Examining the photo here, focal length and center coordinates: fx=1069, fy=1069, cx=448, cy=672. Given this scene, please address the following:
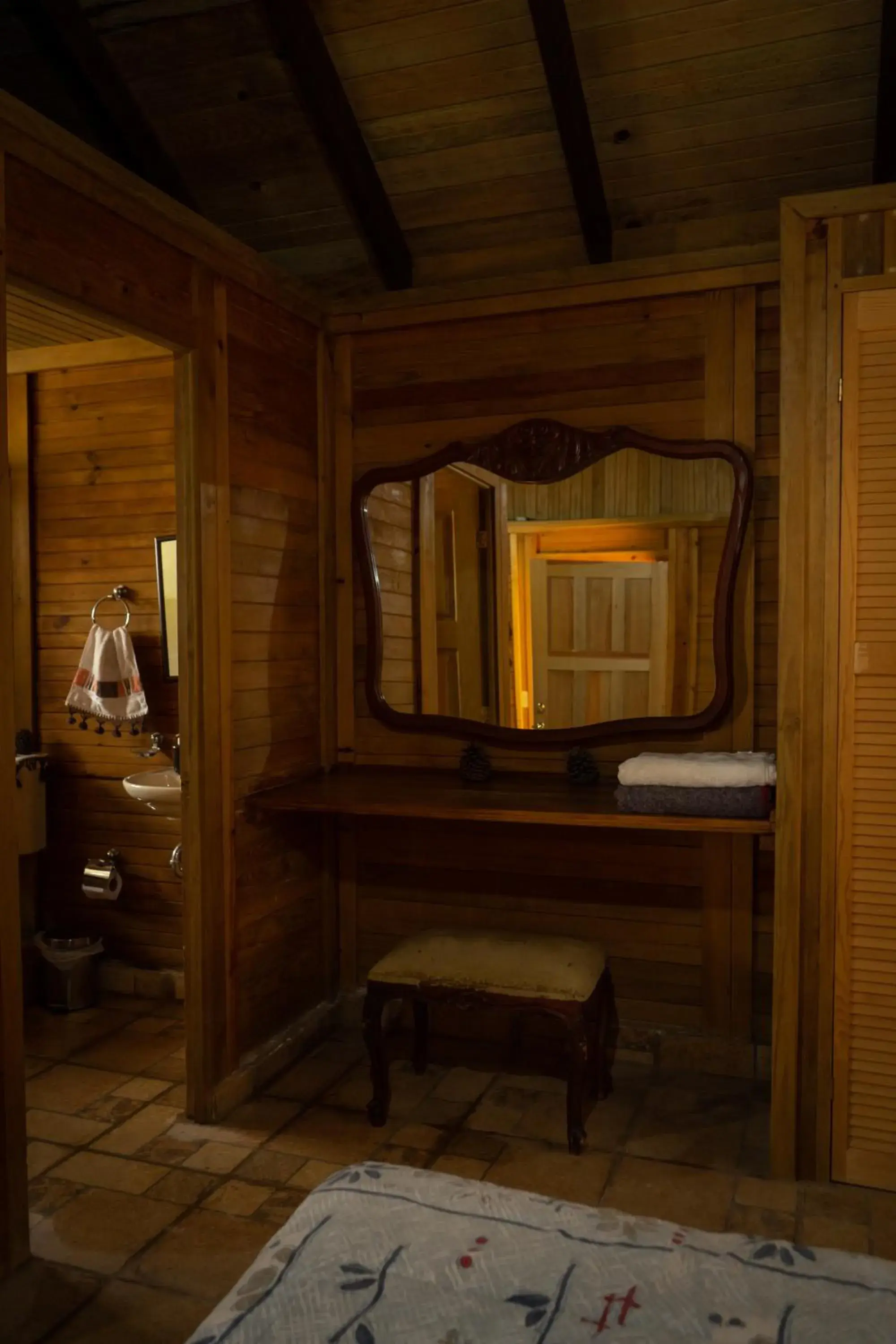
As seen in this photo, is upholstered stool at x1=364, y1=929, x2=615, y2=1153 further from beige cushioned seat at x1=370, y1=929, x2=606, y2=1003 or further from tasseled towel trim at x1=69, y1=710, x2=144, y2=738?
tasseled towel trim at x1=69, y1=710, x2=144, y2=738

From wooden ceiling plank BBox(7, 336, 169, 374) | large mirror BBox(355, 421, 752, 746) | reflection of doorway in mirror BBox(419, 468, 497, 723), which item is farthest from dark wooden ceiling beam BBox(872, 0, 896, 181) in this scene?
wooden ceiling plank BBox(7, 336, 169, 374)

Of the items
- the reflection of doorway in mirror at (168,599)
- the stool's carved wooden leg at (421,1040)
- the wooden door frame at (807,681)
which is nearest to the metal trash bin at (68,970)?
the reflection of doorway in mirror at (168,599)

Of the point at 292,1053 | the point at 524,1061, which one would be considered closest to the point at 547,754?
the point at 524,1061

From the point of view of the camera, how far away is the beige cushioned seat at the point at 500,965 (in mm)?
2828

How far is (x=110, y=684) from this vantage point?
3.85m

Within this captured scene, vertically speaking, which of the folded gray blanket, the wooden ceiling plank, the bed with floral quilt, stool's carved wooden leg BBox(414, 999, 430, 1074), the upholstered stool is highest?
the wooden ceiling plank

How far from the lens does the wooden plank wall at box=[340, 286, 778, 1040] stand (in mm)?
3217

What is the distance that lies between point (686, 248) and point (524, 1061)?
8.58 feet

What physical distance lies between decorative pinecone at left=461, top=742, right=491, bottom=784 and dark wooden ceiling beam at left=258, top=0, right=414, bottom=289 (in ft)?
5.29

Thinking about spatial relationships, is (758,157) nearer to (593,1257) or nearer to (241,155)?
(241,155)

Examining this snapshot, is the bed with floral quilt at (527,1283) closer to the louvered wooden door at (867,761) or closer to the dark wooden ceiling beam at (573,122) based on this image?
the louvered wooden door at (867,761)

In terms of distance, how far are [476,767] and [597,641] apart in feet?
1.78

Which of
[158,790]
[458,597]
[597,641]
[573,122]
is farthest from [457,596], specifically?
[573,122]

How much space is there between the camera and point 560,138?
310cm
